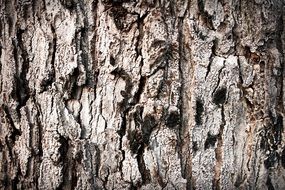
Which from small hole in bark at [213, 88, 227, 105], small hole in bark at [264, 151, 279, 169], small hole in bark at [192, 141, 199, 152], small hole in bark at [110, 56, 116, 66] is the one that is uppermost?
small hole in bark at [110, 56, 116, 66]

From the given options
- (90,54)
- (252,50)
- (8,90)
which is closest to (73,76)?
(90,54)

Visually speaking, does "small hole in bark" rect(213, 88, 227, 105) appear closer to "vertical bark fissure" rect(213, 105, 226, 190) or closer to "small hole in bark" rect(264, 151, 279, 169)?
"vertical bark fissure" rect(213, 105, 226, 190)

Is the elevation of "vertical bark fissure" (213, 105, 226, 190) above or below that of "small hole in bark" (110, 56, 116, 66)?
below

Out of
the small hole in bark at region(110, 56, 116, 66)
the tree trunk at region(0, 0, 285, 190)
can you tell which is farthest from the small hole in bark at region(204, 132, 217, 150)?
the small hole in bark at region(110, 56, 116, 66)

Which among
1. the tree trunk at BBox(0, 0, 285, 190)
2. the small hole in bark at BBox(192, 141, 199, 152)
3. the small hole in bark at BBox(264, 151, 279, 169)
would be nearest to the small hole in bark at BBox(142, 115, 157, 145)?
the tree trunk at BBox(0, 0, 285, 190)

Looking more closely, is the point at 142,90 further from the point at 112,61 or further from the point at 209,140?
the point at 209,140

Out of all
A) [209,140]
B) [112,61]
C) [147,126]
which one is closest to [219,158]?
[209,140]

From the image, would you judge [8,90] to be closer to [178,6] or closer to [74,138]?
[74,138]

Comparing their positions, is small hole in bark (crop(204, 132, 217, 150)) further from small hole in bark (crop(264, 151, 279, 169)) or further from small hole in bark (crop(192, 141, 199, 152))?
small hole in bark (crop(264, 151, 279, 169))

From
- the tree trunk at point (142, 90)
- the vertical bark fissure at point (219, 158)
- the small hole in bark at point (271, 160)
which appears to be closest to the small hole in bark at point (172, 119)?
the tree trunk at point (142, 90)

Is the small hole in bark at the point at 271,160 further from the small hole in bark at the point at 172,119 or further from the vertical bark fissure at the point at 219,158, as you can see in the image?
the small hole in bark at the point at 172,119
